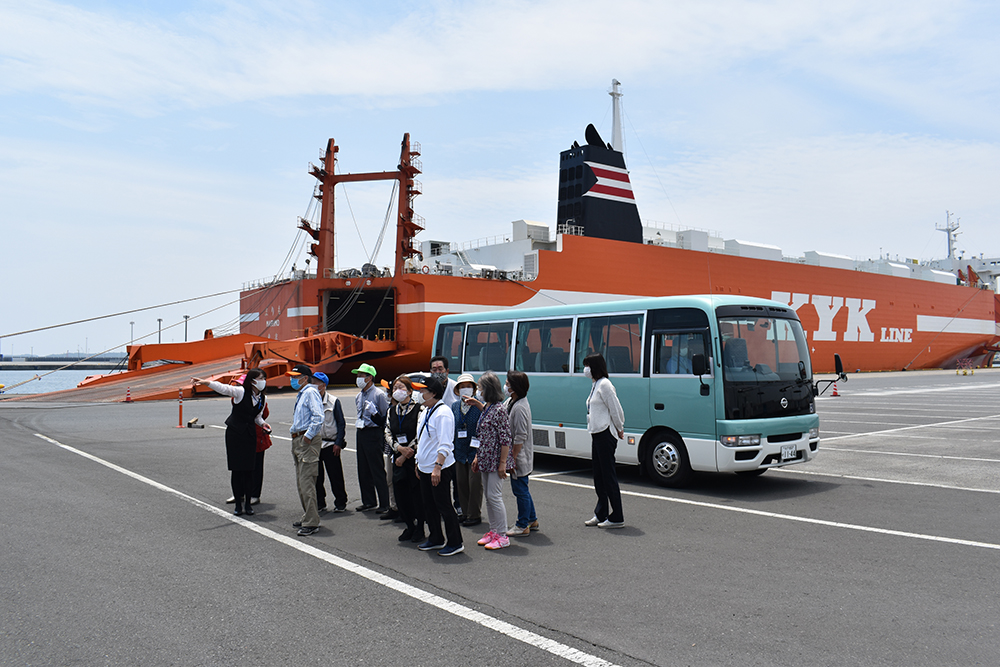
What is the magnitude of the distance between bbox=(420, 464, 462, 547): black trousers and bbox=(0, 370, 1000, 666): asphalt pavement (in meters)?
0.20

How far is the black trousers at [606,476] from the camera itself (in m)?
6.98

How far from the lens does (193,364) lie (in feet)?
99.6

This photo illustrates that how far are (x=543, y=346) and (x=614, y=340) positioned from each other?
1.56 meters

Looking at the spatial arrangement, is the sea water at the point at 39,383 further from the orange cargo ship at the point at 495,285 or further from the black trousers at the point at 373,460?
the black trousers at the point at 373,460

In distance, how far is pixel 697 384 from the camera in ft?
29.9

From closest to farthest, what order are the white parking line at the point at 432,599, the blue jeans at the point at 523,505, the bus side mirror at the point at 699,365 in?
the white parking line at the point at 432,599
the blue jeans at the point at 523,505
the bus side mirror at the point at 699,365

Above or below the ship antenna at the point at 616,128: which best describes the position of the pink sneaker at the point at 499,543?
below

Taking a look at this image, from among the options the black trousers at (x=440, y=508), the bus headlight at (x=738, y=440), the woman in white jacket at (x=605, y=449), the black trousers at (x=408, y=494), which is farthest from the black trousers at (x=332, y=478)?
the bus headlight at (x=738, y=440)

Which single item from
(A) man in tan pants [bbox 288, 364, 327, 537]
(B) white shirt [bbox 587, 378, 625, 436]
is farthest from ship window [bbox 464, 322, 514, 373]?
(A) man in tan pants [bbox 288, 364, 327, 537]

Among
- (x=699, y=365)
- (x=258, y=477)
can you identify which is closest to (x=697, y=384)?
(x=699, y=365)

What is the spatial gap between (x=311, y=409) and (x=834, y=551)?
5.03m

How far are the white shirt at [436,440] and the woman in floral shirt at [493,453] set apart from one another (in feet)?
1.36

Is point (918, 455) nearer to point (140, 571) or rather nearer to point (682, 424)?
point (682, 424)

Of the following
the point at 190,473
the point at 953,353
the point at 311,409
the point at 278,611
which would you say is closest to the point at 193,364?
the point at 190,473
